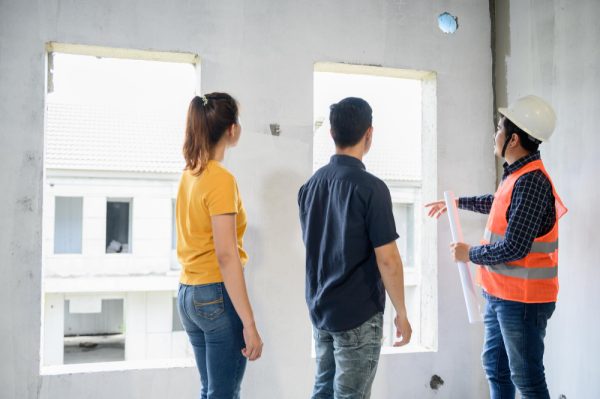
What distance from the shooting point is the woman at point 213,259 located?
1.40m

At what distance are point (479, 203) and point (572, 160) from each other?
46cm

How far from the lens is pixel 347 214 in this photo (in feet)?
4.84

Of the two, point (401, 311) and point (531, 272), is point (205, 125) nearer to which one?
point (401, 311)

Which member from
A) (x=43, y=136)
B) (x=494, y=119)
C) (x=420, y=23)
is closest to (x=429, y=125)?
(x=494, y=119)

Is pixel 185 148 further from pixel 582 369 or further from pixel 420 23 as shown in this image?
pixel 582 369

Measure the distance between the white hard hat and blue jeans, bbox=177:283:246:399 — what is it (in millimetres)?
1291

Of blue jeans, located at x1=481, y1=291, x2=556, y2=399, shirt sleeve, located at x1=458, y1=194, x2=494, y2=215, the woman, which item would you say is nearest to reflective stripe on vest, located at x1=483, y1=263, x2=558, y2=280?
blue jeans, located at x1=481, y1=291, x2=556, y2=399

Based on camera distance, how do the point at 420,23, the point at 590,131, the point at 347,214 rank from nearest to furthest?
the point at 347,214 → the point at 590,131 → the point at 420,23

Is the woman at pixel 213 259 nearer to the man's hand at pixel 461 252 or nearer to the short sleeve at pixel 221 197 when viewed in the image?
the short sleeve at pixel 221 197

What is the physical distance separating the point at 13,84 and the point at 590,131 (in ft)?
8.45

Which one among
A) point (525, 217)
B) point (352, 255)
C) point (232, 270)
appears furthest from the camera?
point (525, 217)

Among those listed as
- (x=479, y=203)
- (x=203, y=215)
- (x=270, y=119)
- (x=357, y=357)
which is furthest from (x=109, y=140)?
(x=357, y=357)

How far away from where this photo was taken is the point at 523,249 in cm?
166

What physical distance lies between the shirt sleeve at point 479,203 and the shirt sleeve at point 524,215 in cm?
48
